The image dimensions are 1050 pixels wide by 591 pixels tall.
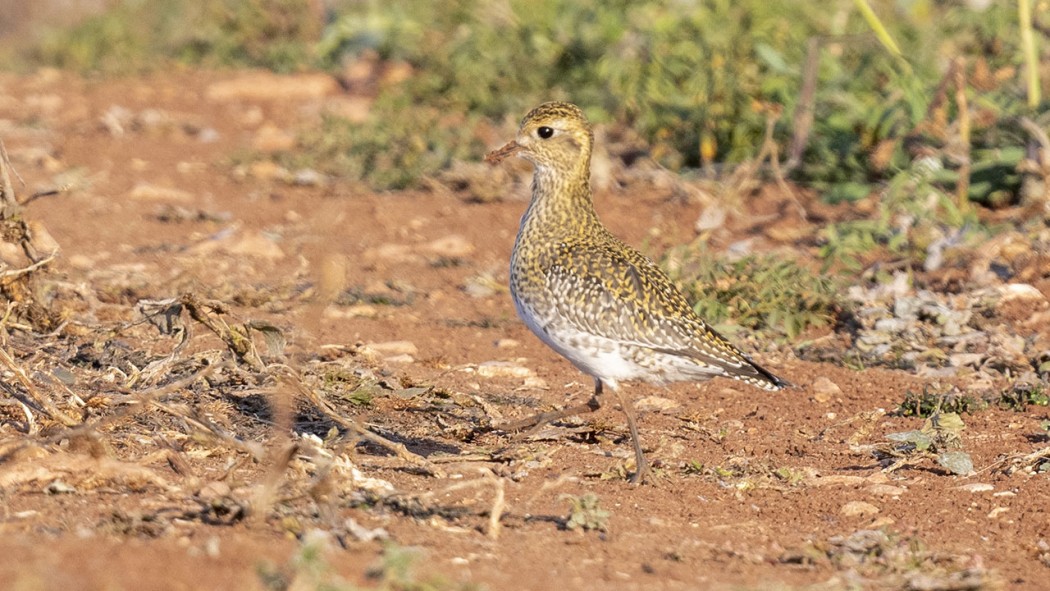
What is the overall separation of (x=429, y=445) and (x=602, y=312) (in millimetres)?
995

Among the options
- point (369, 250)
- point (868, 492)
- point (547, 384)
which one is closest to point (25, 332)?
point (547, 384)

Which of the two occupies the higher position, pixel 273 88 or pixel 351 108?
pixel 351 108

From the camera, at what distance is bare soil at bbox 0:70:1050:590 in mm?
4863

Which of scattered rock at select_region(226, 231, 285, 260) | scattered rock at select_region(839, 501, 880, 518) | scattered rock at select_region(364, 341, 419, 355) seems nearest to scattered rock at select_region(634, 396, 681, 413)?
scattered rock at select_region(364, 341, 419, 355)

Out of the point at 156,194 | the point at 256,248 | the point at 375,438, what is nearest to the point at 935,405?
the point at 375,438

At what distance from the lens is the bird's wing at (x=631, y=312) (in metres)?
6.62

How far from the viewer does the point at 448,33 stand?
14.0m

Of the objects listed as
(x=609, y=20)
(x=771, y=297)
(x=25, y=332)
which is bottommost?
(x=25, y=332)

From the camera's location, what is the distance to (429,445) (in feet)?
21.7

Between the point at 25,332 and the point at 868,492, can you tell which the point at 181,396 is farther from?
the point at 868,492

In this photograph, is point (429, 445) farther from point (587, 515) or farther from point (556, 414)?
point (587, 515)

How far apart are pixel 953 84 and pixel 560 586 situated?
7.03m

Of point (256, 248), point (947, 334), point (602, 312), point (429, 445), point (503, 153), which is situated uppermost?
point (503, 153)

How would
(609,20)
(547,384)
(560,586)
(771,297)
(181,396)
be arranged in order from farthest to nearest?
(609,20), (771,297), (547,384), (181,396), (560,586)
